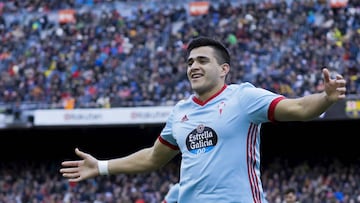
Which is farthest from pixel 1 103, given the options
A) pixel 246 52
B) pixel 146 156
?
pixel 146 156

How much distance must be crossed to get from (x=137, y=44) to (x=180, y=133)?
21459 mm

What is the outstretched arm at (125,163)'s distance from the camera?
5.97 meters

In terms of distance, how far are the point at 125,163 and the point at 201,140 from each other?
90 centimetres

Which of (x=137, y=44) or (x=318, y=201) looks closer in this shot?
(x=318, y=201)

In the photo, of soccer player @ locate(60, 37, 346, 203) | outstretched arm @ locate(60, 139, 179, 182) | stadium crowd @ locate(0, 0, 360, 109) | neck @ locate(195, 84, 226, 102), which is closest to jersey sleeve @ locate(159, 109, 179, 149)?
outstretched arm @ locate(60, 139, 179, 182)

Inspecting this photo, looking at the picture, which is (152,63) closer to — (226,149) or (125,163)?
(125,163)

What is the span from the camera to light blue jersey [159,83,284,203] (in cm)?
528

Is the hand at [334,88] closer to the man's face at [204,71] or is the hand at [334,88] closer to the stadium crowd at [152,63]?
the man's face at [204,71]

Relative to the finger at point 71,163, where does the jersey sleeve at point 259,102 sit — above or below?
above

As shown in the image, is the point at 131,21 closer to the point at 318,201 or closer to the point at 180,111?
the point at 318,201

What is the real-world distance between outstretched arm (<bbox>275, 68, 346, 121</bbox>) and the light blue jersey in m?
0.16

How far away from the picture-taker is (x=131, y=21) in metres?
28.3

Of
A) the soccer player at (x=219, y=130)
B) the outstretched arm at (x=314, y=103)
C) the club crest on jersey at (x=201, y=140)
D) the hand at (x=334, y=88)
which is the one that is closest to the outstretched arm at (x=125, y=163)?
the soccer player at (x=219, y=130)

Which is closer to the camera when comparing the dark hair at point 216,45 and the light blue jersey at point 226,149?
the light blue jersey at point 226,149
